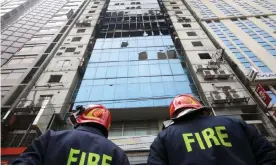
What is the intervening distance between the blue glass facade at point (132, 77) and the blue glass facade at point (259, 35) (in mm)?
9394

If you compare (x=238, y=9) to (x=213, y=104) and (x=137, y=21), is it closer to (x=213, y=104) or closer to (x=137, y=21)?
(x=137, y=21)

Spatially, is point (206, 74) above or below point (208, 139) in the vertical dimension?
below

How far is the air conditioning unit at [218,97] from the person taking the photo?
15.4 meters

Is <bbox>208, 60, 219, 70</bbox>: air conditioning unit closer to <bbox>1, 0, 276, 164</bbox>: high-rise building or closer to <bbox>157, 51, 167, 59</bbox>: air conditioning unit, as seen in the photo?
<bbox>1, 0, 276, 164</bbox>: high-rise building

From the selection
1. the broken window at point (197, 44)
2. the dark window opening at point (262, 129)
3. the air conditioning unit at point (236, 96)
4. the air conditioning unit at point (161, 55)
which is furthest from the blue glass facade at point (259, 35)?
the air conditioning unit at point (161, 55)

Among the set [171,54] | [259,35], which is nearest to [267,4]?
[259,35]

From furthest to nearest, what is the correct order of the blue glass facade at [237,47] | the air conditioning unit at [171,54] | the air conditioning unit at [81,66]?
1. the air conditioning unit at [171,54]
2. the air conditioning unit at [81,66]
3. the blue glass facade at [237,47]

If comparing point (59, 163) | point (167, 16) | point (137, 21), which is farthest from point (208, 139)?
point (167, 16)

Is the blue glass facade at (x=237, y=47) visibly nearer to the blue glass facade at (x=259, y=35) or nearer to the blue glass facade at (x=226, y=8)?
the blue glass facade at (x=259, y=35)

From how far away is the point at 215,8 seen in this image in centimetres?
3525

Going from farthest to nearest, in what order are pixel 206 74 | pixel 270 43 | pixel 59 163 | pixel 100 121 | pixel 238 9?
pixel 238 9 → pixel 270 43 → pixel 206 74 → pixel 100 121 → pixel 59 163

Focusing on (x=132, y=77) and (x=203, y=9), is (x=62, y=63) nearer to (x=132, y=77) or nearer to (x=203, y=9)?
(x=132, y=77)

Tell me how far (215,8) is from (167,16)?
27.8ft

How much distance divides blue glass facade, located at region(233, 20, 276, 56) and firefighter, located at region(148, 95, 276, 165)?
21410mm
